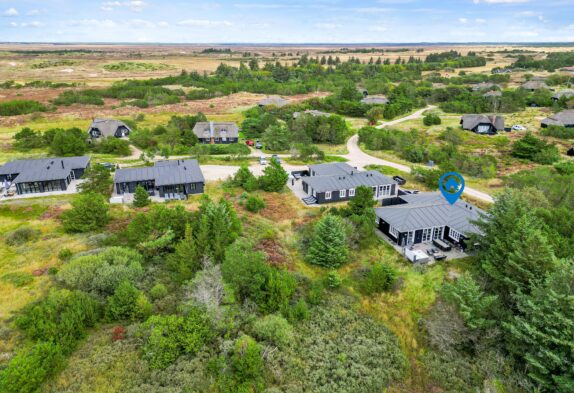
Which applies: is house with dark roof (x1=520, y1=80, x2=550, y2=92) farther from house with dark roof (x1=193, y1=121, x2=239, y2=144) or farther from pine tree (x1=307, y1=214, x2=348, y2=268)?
pine tree (x1=307, y1=214, x2=348, y2=268)

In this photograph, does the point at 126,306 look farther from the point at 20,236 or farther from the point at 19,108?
the point at 19,108

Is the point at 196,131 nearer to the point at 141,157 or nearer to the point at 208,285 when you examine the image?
the point at 141,157

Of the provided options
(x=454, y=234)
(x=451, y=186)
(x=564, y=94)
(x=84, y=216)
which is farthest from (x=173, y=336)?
(x=564, y=94)

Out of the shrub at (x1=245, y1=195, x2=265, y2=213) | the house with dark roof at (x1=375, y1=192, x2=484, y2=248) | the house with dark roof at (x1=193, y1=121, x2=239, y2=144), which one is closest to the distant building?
the house with dark roof at (x1=375, y1=192, x2=484, y2=248)

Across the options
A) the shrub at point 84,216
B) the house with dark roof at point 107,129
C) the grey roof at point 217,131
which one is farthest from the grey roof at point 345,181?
the house with dark roof at point 107,129

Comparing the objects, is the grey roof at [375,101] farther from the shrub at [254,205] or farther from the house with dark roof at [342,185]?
the shrub at [254,205]

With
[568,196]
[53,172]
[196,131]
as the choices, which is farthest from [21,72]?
[568,196]

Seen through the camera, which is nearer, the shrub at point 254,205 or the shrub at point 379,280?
the shrub at point 379,280
